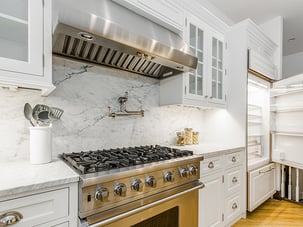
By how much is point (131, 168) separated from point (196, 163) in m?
0.67

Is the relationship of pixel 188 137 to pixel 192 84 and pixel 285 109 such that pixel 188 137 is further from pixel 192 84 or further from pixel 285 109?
pixel 285 109

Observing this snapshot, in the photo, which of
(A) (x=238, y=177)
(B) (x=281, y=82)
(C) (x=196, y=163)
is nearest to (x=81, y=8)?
(C) (x=196, y=163)

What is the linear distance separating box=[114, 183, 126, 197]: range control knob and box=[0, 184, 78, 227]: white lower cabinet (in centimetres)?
21

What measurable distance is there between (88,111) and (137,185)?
30.8 inches

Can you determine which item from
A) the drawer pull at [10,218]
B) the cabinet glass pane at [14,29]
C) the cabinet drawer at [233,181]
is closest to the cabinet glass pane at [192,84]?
the cabinet drawer at [233,181]

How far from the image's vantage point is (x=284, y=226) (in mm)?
2250

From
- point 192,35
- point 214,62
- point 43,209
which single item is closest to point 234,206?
point 214,62

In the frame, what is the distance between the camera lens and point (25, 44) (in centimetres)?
111

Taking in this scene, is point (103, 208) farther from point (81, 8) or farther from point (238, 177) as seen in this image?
point (238, 177)

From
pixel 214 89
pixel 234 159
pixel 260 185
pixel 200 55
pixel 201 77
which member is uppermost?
pixel 200 55

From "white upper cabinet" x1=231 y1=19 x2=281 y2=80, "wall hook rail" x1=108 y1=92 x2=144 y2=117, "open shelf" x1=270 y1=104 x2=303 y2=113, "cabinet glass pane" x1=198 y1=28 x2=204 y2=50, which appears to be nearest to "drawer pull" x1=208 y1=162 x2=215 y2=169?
"wall hook rail" x1=108 y1=92 x2=144 y2=117

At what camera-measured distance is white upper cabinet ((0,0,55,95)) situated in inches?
41.4

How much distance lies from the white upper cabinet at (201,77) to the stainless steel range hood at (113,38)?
0.67 feet

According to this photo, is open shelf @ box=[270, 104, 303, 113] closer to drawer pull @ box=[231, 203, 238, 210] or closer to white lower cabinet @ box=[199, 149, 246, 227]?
white lower cabinet @ box=[199, 149, 246, 227]
